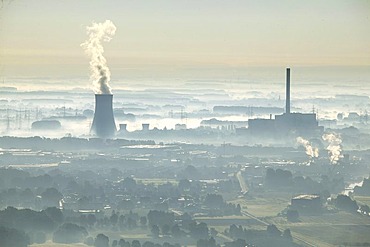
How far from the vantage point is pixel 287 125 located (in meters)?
46.8

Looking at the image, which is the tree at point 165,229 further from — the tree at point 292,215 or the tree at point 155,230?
the tree at point 292,215

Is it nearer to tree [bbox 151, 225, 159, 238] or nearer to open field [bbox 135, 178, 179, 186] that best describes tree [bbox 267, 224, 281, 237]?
tree [bbox 151, 225, 159, 238]

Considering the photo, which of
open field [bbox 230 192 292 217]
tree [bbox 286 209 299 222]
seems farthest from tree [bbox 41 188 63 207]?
tree [bbox 286 209 299 222]

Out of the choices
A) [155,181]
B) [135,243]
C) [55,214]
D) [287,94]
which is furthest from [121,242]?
[287,94]

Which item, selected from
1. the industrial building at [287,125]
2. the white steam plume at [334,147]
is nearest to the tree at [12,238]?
the white steam plume at [334,147]

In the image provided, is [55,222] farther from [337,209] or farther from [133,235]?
[337,209]

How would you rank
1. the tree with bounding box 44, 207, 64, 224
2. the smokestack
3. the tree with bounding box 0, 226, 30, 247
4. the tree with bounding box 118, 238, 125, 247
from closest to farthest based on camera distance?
the tree with bounding box 0, 226, 30, 247, the tree with bounding box 118, 238, 125, 247, the tree with bounding box 44, 207, 64, 224, the smokestack

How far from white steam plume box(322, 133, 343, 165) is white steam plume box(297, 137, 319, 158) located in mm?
392

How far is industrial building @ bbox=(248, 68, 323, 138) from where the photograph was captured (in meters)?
46.4

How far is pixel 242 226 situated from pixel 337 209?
127 inches

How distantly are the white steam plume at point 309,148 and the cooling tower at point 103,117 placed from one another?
581 centimetres

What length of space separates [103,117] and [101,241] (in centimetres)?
2185

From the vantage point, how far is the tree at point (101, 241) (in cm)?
2075

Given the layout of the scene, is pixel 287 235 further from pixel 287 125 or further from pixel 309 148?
pixel 287 125
